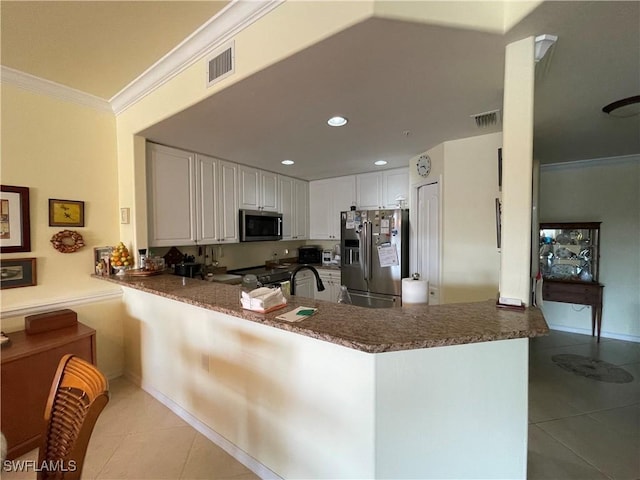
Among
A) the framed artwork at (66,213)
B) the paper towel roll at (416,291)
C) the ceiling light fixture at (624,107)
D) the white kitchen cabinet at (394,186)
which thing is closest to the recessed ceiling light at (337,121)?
the paper towel roll at (416,291)

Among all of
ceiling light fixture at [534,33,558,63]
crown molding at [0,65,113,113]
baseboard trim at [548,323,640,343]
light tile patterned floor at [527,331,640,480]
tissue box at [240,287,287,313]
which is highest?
crown molding at [0,65,113,113]

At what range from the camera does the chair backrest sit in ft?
2.78

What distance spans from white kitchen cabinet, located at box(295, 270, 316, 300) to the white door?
1.74 m

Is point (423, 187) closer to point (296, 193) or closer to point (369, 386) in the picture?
point (296, 193)

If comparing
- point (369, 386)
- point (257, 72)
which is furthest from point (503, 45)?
point (369, 386)

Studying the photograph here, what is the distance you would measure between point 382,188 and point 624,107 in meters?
2.42

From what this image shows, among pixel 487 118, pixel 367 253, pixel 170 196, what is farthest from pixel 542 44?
pixel 170 196

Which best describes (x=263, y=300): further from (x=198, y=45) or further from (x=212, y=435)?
(x=198, y=45)

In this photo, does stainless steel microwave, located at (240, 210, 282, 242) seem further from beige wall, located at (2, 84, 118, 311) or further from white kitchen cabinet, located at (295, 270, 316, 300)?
beige wall, located at (2, 84, 118, 311)

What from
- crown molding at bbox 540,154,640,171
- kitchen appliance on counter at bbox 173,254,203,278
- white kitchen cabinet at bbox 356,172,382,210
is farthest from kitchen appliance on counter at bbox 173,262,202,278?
crown molding at bbox 540,154,640,171

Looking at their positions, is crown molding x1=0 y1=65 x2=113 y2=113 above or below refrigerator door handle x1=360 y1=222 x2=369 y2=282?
above

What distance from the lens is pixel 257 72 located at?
152 cm

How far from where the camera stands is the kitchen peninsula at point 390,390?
3.69 ft

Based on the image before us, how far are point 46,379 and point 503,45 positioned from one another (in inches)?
133
